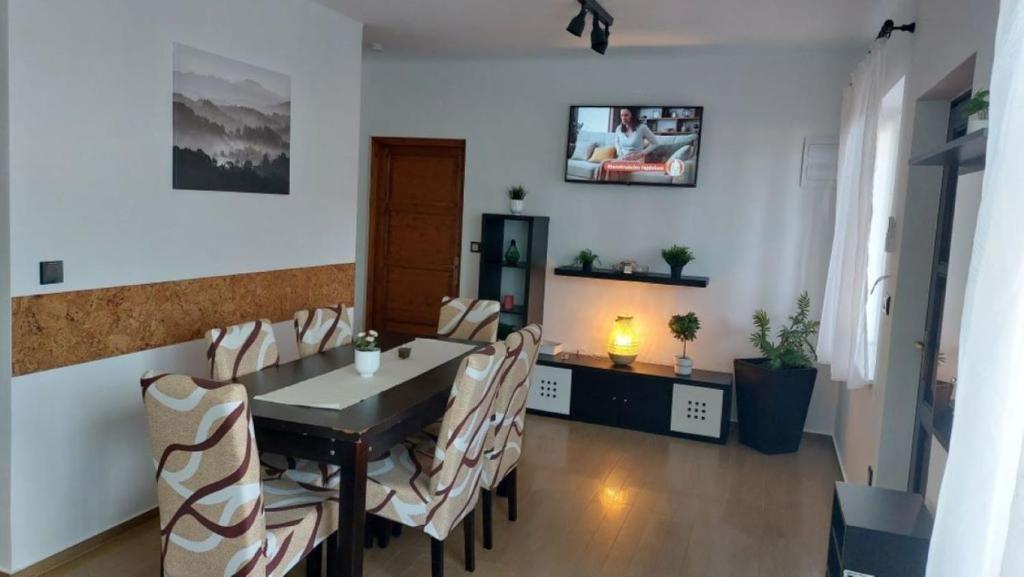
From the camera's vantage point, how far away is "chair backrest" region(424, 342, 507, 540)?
8.79 feet

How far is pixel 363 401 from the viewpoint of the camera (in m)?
2.79

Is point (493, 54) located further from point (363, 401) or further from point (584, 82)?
point (363, 401)

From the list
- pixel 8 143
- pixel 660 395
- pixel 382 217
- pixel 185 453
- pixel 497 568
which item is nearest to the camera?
pixel 185 453

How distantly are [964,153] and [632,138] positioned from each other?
11.7 feet

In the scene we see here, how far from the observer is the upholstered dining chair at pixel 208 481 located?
83.9 inches

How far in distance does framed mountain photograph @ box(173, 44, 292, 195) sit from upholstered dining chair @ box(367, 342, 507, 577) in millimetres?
1725

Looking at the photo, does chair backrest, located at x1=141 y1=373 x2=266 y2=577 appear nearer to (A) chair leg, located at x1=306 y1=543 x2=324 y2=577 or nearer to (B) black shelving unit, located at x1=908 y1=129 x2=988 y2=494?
(A) chair leg, located at x1=306 y1=543 x2=324 y2=577

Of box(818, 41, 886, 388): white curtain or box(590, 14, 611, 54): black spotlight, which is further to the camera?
box(590, 14, 611, 54): black spotlight

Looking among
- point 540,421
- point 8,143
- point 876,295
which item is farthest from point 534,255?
point 8,143

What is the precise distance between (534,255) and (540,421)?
1.24 m

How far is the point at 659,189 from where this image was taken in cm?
552

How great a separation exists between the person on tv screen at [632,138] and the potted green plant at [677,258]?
72cm

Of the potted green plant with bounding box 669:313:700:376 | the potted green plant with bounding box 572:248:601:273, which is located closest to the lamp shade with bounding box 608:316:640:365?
the potted green plant with bounding box 669:313:700:376

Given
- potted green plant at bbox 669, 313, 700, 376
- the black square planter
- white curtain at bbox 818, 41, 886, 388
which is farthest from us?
potted green plant at bbox 669, 313, 700, 376
